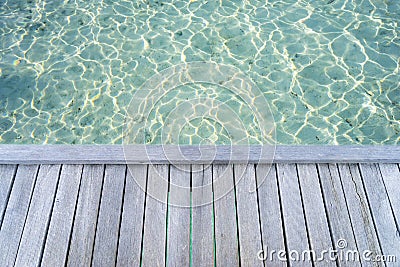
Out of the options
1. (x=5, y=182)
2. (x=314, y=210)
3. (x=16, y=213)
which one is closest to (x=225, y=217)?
(x=314, y=210)

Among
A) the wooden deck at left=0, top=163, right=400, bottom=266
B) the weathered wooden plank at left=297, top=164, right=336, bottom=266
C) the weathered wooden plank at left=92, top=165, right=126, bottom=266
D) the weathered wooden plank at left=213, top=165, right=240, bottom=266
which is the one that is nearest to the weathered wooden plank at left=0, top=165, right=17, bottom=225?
the wooden deck at left=0, top=163, right=400, bottom=266

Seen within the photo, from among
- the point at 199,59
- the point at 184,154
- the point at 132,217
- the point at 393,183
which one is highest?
the point at 199,59

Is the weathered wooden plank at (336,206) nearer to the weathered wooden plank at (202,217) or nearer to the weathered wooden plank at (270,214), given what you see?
the weathered wooden plank at (270,214)

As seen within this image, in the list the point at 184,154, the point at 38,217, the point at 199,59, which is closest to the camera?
the point at 38,217

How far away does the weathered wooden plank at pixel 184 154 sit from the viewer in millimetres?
2953

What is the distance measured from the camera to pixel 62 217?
273 cm

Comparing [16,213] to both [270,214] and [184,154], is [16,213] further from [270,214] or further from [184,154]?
[270,214]

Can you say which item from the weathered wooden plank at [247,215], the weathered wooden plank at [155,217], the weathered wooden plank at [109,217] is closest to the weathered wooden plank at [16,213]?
the weathered wooden plank at [109,217]

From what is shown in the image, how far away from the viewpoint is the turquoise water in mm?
4027

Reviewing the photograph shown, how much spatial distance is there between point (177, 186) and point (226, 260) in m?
0.55

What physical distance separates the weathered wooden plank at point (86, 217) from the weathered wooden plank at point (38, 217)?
0.54ft

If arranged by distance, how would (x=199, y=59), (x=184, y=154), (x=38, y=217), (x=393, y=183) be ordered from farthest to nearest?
(x=199, y=59) → (x=184, y=154) → (x=393, y=183) → (x=38, y=217)

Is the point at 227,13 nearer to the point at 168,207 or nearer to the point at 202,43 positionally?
the point at 202,43

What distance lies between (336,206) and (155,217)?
1.07 meters
